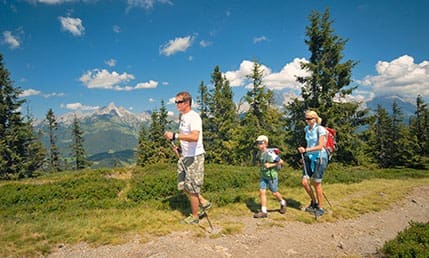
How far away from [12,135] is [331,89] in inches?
1394

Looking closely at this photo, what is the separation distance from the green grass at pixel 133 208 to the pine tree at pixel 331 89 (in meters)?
11.6

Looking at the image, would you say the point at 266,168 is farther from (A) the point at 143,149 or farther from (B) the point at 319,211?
A: (A) the point at 143,149

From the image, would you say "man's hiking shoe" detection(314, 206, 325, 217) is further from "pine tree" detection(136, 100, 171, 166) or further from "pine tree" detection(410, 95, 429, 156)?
"pine tree" detection(410, 95, 429, 156)

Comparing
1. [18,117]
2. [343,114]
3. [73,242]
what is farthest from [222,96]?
[73,242]

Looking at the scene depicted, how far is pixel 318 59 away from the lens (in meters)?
25.4

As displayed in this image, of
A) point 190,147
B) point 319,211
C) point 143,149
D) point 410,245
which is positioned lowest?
point 143,149

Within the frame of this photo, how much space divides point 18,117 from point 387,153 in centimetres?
5776

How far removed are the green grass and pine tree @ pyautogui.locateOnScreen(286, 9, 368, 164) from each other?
38.0ft

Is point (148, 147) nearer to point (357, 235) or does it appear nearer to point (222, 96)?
point (222, 96)

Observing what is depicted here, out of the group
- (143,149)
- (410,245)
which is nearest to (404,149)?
(143,149)

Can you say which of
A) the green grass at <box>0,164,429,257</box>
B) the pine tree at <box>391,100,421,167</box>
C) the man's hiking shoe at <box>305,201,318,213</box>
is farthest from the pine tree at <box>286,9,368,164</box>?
the pine tree at <box>391,100,421,167</box>

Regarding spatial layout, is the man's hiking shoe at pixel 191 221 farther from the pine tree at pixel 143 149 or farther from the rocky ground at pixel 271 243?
the pine tree at pixel 143 149

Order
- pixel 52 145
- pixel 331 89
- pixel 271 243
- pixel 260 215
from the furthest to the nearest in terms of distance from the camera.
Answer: pixel 52 145, pixel 331 89, pixel 260 215, pixel 271 243

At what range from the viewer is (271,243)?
5512 millimetres
